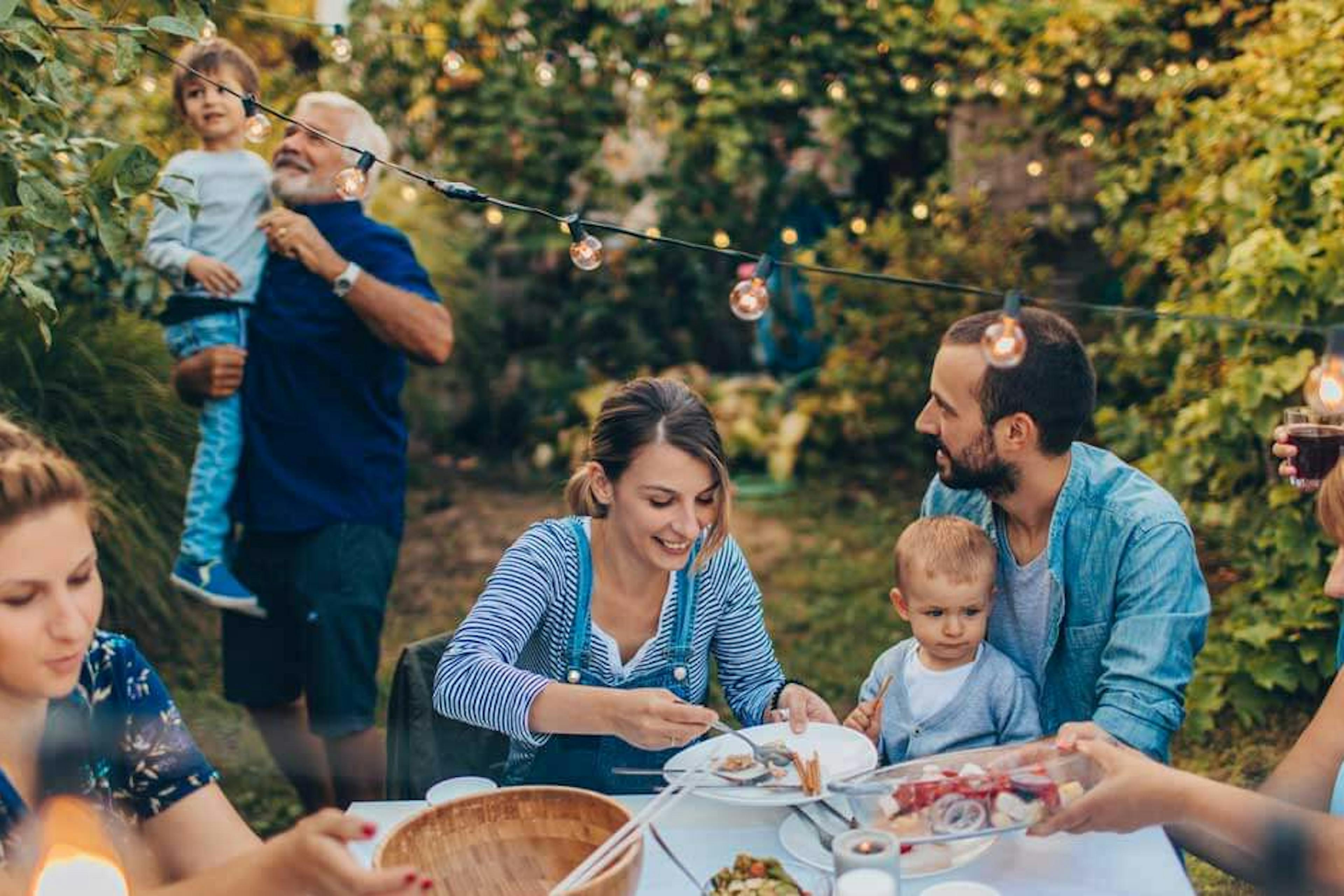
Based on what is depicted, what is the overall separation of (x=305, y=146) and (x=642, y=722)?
1.83 metres

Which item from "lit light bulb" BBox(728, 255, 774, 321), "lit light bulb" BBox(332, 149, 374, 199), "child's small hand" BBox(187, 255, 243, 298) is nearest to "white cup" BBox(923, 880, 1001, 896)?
"lit light bulb" BBox(728, 255, 774, 321)

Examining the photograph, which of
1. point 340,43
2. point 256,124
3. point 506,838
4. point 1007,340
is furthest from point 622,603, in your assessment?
point 340,43

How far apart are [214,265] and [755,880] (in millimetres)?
2241

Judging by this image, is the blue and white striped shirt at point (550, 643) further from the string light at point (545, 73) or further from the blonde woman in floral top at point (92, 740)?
the string light at point (545, 73)

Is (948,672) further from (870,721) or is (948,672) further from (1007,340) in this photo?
(1007,340)

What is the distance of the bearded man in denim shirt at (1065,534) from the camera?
90.2 inches

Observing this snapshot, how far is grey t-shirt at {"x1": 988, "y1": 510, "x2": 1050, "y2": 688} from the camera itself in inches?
95.3

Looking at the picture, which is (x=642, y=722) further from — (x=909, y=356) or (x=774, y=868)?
(x=909, y=356)

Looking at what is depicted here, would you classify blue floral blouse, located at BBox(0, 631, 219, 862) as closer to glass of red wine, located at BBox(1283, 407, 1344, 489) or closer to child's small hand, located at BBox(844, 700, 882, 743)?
child's small hand, located at BBox(844, 700, 882, 743)

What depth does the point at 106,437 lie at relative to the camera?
4.60 metres

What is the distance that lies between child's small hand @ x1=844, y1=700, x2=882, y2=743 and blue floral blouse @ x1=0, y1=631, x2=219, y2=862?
1.07m

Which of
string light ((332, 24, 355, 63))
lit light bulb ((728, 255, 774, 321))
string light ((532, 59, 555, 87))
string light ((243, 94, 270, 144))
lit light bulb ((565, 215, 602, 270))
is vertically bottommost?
lit light bulb ((728, 255, 774, 321))

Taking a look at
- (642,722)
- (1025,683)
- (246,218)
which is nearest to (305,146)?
(246,218)

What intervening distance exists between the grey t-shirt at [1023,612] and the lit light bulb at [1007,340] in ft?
2.22
